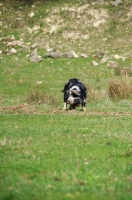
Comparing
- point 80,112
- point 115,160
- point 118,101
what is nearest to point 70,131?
point 115,160

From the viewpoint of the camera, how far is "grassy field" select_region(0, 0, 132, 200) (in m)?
7.92

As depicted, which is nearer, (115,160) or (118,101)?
(115,160)

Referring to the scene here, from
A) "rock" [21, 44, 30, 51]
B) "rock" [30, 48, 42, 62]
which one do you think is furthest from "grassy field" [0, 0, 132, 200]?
"rock" [21, 44, 30, 51]

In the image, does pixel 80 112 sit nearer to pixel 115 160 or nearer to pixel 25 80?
pixel 115 160

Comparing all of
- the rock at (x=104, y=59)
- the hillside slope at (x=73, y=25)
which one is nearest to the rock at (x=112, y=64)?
the rock at (x=104, y=59)

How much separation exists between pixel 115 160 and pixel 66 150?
51.6 inches

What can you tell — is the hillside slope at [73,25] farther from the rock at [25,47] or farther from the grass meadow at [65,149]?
the grass meadow at [65,149]

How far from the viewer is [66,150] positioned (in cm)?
1114

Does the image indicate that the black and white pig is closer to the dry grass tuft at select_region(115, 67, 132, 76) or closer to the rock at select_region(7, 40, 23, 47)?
the dry grass tuft at select_region(115, 67, 132, 76)

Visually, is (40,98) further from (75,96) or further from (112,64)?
(112,64)

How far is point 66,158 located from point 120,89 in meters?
13.2

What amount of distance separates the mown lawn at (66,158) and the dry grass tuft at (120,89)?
676 centimetres

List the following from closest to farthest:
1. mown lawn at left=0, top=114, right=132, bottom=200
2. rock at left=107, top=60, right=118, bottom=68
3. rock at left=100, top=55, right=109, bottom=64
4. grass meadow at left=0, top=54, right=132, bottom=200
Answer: mown lawn at left=0, top=114, right=132, bottom=200 < grass meadow at left=0, top=54, right=132, bottom=200 < rock at left=107, top=60, right=118, bottom=68 < rock at left=100, top=55, right=109, bottom=64

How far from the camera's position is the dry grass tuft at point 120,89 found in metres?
23.2
